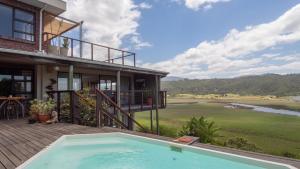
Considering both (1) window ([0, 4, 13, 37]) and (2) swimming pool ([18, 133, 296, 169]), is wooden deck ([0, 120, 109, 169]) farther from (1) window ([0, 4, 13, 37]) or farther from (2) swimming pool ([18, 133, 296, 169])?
(1) window ([0, 4, 13, 37])

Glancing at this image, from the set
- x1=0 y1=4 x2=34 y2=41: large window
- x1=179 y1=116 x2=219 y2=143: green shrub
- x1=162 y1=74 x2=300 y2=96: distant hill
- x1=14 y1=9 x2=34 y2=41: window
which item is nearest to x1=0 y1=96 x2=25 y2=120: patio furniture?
x1=0 y1=4 x2=34 y2=41: large window

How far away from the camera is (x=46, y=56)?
29.6 ft

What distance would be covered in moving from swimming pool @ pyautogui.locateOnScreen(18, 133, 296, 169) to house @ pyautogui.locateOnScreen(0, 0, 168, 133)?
1.89m

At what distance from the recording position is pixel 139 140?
214 inches

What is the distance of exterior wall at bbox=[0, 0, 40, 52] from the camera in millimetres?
10345

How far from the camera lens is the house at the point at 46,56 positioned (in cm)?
1001

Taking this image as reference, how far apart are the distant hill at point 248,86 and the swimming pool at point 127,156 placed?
76.5 m

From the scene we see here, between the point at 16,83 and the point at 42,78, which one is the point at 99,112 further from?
the point at 16,83

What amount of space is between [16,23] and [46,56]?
3.42 meters

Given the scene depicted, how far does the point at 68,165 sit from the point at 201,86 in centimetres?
10428

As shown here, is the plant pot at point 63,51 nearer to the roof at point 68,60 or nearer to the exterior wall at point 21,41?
the exterior wall at point 21,41

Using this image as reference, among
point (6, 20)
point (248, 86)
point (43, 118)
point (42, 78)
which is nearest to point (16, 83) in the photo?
point (42, 78)

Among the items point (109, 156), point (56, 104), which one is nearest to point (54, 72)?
point (56, 104)

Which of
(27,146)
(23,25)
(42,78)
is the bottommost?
(27,146)
